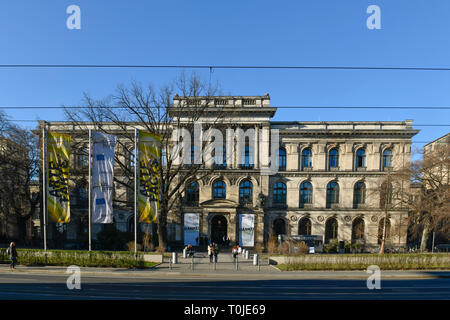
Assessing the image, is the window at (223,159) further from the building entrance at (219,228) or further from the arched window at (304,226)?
the arched window at (304,226)

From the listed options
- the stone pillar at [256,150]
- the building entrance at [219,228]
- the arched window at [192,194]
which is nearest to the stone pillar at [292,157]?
the stone pillar at [256,150]

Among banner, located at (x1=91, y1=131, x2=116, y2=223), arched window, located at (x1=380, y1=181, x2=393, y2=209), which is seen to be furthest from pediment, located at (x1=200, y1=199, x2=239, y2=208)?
arched window, located at (x1=380, y1=181, x2=393, y2=209)

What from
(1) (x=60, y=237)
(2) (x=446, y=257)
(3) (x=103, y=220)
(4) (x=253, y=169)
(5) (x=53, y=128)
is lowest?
(1) (x=60, y=237)

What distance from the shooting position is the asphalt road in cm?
1019

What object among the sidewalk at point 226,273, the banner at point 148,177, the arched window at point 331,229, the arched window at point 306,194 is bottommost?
the arched window at point 331,229

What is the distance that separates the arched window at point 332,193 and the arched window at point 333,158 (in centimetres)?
238

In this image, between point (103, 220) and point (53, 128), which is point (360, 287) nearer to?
point (103, 220)

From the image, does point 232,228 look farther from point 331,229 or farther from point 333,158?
point 333,158

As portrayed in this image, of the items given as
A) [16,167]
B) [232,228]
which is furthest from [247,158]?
[16,167]

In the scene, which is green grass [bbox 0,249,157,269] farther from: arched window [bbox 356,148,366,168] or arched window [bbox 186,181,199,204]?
arched window [bbox 356,148,366,168]

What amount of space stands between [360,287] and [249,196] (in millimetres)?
18300

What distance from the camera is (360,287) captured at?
40.0ft

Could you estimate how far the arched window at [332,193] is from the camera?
99.8 ft
